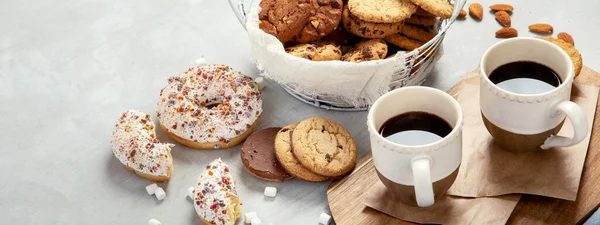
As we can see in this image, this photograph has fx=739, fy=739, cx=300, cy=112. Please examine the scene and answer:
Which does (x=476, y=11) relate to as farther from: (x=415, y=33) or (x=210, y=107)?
(x=210, y=107)

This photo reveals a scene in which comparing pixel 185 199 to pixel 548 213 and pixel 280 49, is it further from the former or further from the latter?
pixel 548 213

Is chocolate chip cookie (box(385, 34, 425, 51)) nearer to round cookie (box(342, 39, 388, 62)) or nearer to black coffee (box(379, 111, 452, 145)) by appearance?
round cookie (box(342, 39, 388, 62))

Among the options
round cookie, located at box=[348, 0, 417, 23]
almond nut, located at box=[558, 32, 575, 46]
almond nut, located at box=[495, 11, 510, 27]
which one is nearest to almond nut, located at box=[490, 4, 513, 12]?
almond nut, located at box=[495, 11, 510, 27]

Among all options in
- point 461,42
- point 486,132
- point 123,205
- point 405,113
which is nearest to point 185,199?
point 123,205

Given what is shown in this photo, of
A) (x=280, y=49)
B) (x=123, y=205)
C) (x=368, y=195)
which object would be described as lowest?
(x=123, y=205)

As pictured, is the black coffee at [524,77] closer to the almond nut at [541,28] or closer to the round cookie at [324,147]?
the round cookie at [324,147]

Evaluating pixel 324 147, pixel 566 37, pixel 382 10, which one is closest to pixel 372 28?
pixel 382 10

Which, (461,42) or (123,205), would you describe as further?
(461,42)
